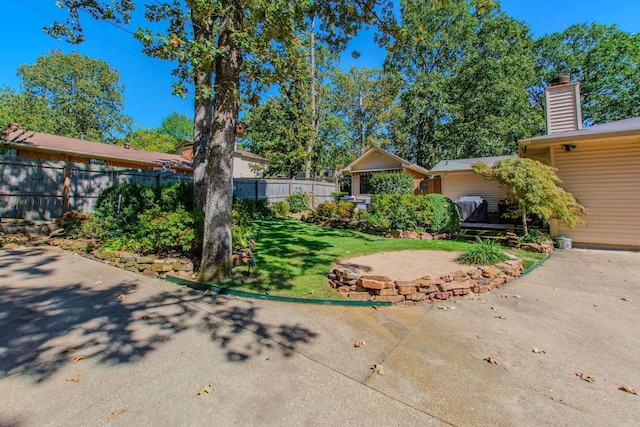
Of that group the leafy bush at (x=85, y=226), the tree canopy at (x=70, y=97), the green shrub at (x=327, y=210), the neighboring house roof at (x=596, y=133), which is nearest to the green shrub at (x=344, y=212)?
the green shrub at (x=327, y=210)

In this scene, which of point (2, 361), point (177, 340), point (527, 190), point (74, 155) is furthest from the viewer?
point (74, 155)

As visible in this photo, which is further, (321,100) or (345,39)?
(321,100)

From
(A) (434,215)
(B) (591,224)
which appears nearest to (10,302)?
(A) (434,215)

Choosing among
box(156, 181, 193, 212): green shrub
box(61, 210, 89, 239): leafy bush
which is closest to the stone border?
box(156, 181, 193, 212): green shrub

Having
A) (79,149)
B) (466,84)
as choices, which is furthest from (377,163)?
(79,149)

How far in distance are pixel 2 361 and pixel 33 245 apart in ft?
18.9

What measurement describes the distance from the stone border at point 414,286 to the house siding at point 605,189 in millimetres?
5628

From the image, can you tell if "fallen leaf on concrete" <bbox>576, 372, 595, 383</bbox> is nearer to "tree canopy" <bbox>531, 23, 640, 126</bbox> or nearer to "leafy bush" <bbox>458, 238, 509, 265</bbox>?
"leafy bush" <bbox>458, 238, 509, 265</bbox>

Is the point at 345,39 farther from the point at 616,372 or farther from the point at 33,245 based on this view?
the point at 33,245

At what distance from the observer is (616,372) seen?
2.47 metres

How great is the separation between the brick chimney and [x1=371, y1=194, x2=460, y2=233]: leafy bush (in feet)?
15.0

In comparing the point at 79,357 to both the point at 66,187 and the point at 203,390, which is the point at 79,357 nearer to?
the point at 203,390

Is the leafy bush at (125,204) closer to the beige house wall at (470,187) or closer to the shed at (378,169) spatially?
the shed at (378,169)

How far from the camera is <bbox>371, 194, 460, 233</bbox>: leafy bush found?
29.1 feet
